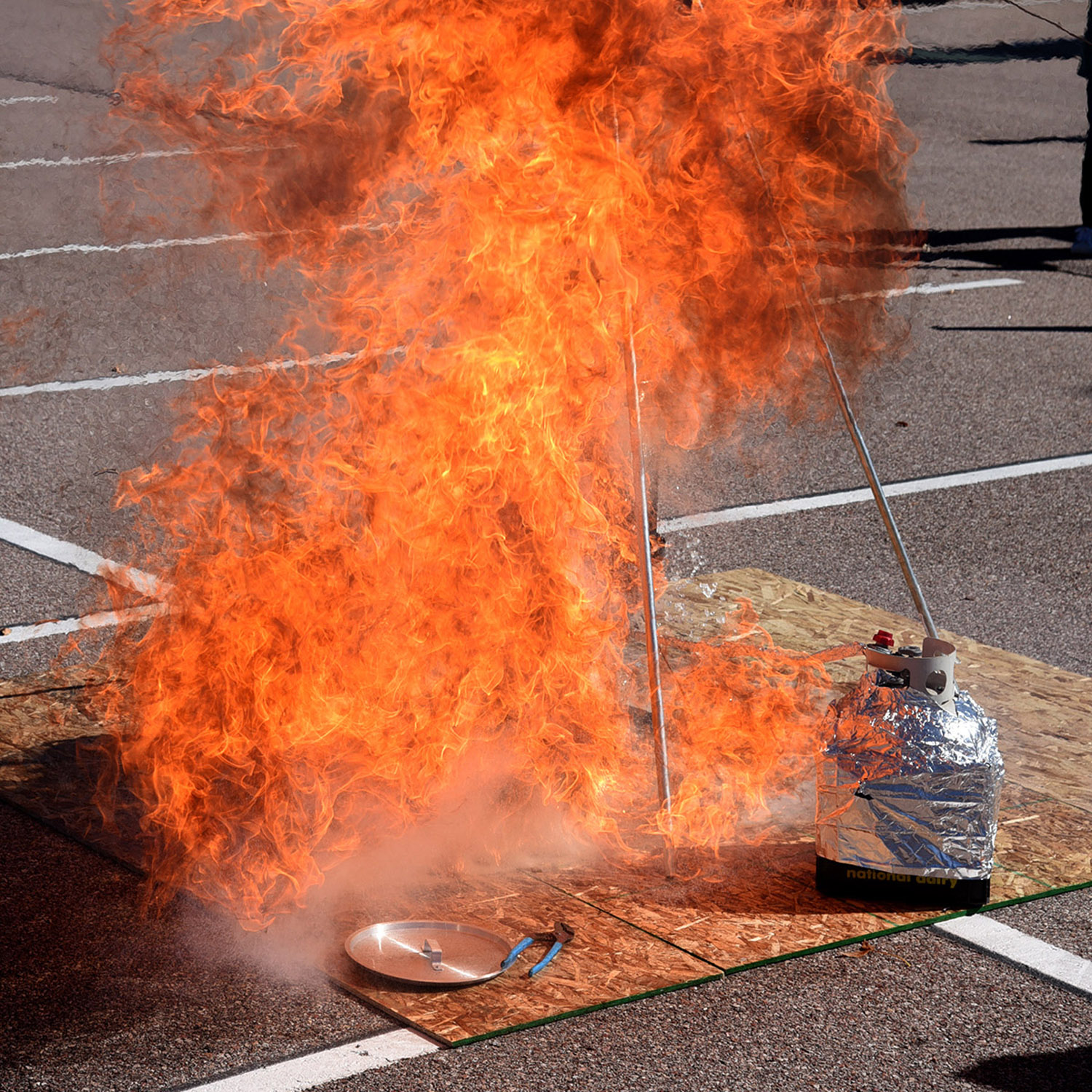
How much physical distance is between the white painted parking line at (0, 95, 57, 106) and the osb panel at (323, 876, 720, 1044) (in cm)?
1483

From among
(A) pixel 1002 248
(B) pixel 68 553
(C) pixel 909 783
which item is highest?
(A) pixel 1002 248

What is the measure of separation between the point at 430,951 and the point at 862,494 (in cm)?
479

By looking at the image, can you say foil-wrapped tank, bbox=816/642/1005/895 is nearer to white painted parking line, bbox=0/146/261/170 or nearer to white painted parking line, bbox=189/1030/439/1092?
white painted parking line, bbox=189/1030/439/1092

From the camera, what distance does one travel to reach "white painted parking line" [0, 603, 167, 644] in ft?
20.9

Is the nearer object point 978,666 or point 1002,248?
point 978,666

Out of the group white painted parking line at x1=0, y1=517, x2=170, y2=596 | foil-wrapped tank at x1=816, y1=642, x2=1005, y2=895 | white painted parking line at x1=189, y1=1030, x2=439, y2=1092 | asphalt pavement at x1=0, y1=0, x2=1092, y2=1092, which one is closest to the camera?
white painted parking line at x1=189, y1=1030, x2=439, y2=1092

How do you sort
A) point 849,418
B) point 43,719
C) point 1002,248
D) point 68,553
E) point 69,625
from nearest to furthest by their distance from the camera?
point 849,418 → point 43,719 → point 69,625 → point 68,553 → point 1002,248

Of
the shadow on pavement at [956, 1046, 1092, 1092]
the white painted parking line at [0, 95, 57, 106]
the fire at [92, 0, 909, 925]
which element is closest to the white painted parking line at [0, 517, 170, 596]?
the fire at [92, 0, 909, 925]

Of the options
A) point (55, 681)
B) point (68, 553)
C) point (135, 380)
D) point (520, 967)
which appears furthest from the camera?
point (135, 380)

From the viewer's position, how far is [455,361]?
189 inches

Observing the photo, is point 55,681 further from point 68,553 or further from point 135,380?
point 135,380

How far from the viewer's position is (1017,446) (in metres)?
9.09

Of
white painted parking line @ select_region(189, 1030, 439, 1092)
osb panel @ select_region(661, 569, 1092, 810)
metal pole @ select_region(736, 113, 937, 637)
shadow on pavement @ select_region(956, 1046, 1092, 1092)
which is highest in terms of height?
metal pole @ select_region(736, 113, 937, 637)

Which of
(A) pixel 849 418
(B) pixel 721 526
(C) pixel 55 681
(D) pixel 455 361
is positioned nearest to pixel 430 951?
(D) pixel 455 361
